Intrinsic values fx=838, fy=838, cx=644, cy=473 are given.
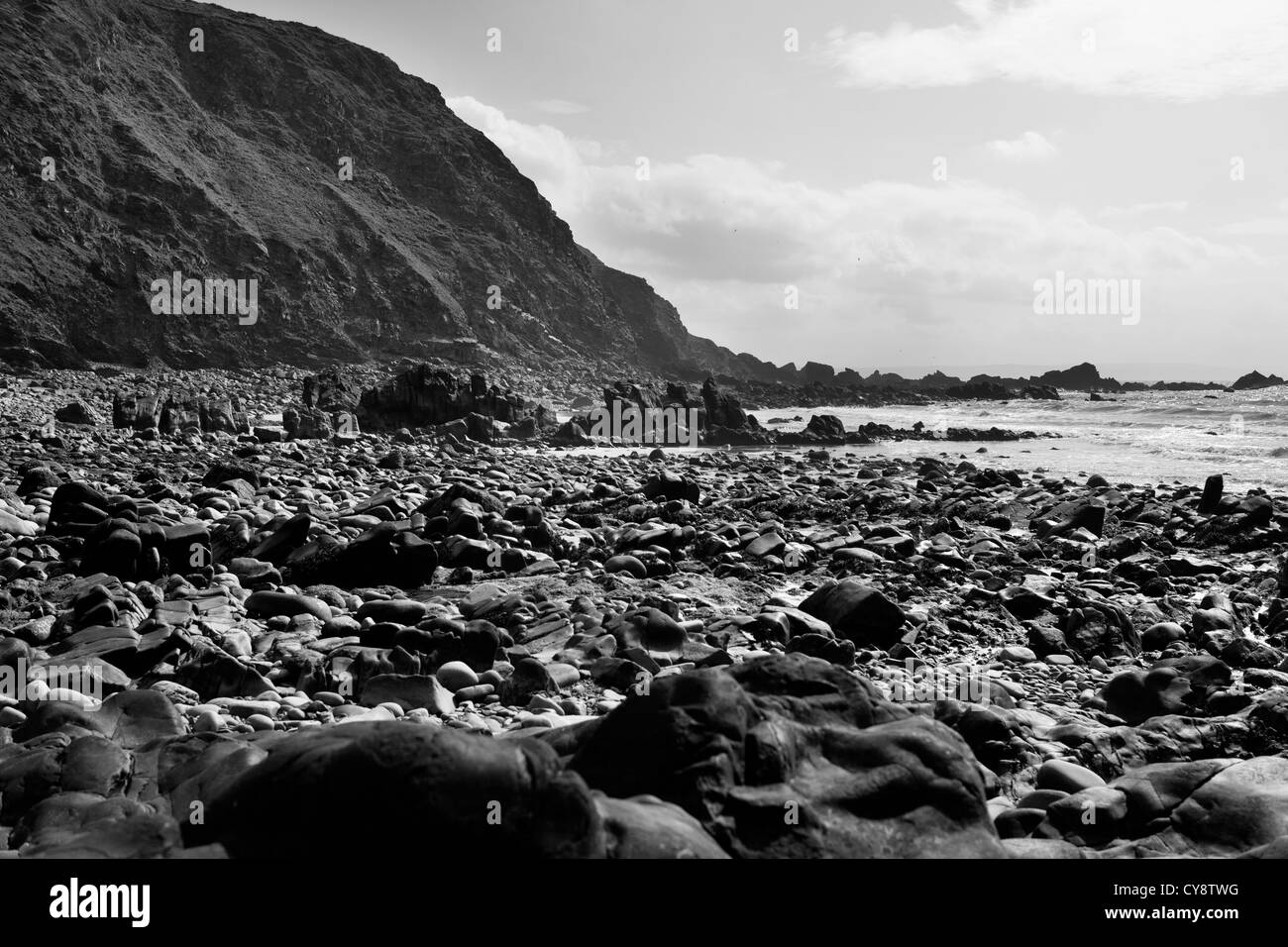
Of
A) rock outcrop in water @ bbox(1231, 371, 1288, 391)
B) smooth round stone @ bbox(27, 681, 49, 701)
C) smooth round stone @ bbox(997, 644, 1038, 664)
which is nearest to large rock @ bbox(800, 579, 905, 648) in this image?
smooth round stone @ bbox(997, 644, 1038, 664)

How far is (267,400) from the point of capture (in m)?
29.8

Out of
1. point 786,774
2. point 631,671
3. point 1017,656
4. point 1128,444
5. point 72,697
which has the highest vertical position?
point 1128,444

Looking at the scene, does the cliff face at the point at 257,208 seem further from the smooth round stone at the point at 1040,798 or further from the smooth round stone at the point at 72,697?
the smooth round stone at the point at 1040,798

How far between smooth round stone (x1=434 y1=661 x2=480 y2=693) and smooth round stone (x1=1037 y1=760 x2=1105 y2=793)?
9.73ft

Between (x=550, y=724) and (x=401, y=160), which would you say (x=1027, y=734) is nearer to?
(x=550, y=724)

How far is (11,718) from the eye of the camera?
3842mm

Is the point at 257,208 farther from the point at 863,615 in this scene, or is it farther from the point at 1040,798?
the point at 1040,798

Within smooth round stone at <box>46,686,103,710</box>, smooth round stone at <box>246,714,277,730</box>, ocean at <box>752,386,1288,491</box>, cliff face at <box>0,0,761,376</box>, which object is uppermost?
cliff face at <box>0,0,761,376</box>

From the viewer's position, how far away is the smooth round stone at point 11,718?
3.82 meters

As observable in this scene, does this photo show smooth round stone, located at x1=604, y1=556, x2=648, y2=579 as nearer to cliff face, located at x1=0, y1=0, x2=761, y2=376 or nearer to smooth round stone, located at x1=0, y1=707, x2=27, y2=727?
smooth round stone, located at x1=0, y1=707, x2=27, y2=727

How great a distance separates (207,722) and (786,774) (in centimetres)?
286

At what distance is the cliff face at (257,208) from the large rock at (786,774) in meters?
42.5

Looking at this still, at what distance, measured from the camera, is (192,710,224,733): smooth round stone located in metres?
3.92

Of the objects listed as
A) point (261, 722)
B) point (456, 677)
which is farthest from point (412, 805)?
point (456, 677)
